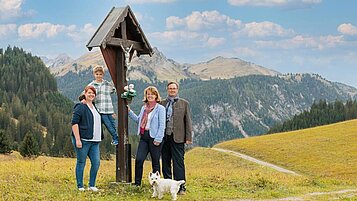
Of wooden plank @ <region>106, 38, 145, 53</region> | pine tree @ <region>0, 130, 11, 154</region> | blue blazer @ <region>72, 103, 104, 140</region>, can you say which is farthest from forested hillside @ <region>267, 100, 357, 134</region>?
blue blazer @ <region>72, 103, 104, 140</region>

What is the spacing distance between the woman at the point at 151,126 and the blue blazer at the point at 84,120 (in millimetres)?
1441

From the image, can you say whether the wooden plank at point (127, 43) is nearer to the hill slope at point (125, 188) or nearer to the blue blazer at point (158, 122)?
the blue blazer at point (158, 122)

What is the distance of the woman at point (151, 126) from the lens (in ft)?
47.1

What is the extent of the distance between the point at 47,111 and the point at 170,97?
146281 mm

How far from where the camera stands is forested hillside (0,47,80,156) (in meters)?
127

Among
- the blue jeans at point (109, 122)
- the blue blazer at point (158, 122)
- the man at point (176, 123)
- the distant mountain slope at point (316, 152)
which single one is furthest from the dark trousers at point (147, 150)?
the distant mountain slope at point (316, 152)

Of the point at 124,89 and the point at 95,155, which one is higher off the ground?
the point at 124,89

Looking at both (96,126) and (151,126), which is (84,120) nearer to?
(96,126)

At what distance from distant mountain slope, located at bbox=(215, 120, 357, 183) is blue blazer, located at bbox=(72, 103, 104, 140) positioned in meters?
26.5

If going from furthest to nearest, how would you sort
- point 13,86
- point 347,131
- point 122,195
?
point 13,86 → point 347,131 → point 122,195

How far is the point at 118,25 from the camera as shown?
1544 cm

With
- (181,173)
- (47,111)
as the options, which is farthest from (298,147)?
(47,111)

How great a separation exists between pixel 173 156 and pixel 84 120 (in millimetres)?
2972

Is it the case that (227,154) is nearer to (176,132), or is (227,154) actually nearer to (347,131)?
(347,131)
